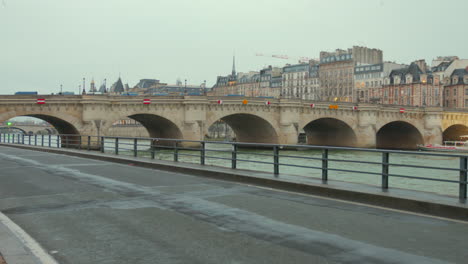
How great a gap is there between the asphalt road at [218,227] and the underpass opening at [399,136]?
67.1 metres

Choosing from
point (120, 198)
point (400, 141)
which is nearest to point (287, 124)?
point (400, 141)

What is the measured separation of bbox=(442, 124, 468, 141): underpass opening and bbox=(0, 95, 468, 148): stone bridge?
0.97m

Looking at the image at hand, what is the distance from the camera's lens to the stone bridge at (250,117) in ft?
158

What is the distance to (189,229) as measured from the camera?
757cm

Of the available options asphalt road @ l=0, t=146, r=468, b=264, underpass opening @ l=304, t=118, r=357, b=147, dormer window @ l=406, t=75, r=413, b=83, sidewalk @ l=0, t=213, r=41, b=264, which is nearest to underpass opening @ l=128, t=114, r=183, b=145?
underpass opening @ l=304, t=118, r=357, b=147

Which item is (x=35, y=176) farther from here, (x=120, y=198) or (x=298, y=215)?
(x=298, y=215)

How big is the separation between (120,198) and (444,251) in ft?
21.7

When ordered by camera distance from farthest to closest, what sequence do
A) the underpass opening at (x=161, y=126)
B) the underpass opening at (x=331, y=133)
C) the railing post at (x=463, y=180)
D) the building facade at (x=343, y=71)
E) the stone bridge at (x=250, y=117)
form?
the building facade at (x=343, y=71) < the underpass opening at (x=331, y=133) < the underpass opening at (x=161, y=126) < the stone bridge at (x=250, y=117) < the railing post at (x=463, y=180)

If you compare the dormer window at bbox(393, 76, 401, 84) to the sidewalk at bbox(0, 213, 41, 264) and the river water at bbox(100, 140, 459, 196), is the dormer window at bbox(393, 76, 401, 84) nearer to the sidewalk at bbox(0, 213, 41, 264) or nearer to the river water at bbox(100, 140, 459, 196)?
the river water at bbox(100, 140, 459, 196)

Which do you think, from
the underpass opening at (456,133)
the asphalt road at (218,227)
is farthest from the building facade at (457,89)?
the asphalt road at (218,227)

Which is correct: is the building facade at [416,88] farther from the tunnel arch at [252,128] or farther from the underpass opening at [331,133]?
the tunnel arch at [252,128]

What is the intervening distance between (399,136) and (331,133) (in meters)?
14.7

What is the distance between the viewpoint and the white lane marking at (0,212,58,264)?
5.91 meters

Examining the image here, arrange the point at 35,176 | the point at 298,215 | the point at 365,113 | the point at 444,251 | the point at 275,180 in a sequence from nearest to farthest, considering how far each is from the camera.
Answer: the point at 444,251 < the point at 298,215 < the point at 275,180 < the point at 35,176 < the point at 365,113
